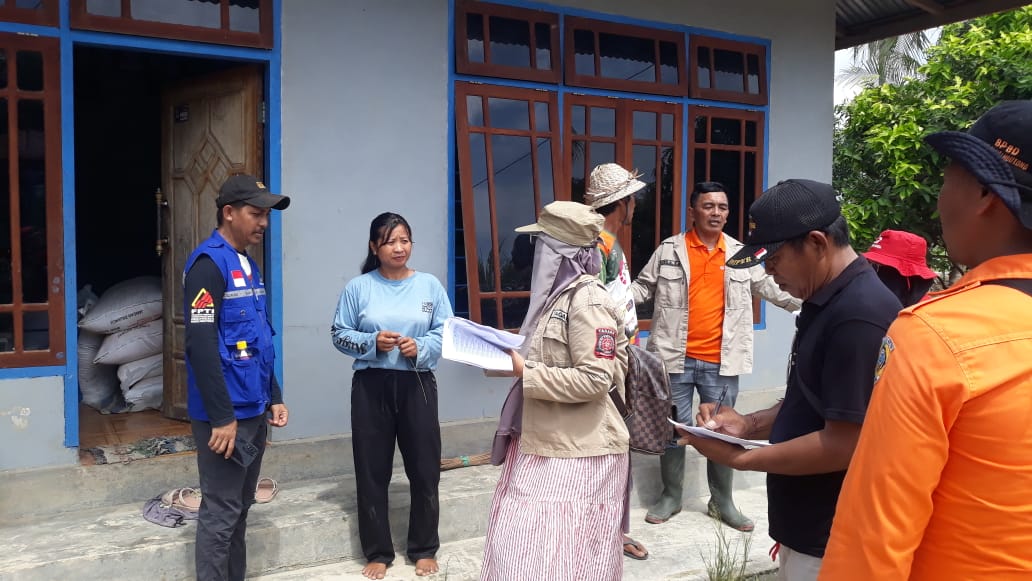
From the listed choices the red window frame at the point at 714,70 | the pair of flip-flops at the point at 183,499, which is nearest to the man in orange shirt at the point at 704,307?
the red window frame at the point at 714,70

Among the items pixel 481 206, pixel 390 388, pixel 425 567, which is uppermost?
pixel 481 206

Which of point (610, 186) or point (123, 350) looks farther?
point (123, 350)

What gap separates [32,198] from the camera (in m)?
4.14

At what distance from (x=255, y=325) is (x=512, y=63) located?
2.66 m

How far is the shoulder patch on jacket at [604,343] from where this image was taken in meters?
2.88

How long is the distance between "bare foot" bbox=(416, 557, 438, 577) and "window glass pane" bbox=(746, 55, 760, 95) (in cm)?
427

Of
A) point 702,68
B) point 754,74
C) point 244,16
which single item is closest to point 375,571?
point 244,16

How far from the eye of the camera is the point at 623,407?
10.6ft

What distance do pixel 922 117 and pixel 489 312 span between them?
26.4 feet

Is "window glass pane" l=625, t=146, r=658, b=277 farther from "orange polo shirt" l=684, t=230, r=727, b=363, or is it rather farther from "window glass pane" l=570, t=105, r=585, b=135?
"orange polo shirt" l=684, t=230, r=727, b=363

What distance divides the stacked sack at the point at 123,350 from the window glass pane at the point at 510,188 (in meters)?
2.42

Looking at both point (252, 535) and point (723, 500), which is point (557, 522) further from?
point (723, 500)

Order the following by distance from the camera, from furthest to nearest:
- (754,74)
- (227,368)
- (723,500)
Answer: (754,74) < (723,500) < (227,368)

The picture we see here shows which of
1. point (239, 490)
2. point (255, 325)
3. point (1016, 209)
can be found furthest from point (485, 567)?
point (1016, 209)
